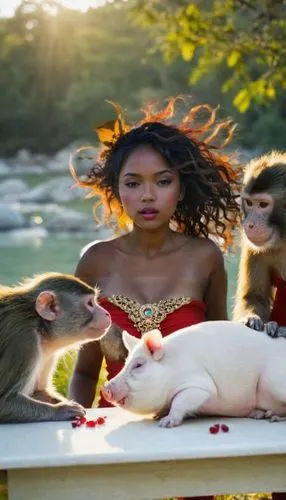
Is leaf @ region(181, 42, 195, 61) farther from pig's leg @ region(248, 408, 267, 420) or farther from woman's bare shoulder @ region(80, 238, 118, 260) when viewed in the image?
pig's leg @ region(248, 408, 267, 420)

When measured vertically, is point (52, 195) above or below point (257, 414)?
below

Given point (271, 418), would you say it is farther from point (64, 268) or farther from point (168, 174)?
point (64, 268)

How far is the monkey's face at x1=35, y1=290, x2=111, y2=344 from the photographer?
9.29 feet

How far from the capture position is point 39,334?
2.81m

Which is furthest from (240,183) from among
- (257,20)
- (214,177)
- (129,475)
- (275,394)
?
(257,20)

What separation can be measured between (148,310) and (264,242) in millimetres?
490

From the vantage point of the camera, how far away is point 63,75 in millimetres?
50031

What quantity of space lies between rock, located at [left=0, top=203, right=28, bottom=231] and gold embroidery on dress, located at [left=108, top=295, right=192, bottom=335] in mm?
22678

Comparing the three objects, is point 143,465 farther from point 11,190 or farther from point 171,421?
point 11,190

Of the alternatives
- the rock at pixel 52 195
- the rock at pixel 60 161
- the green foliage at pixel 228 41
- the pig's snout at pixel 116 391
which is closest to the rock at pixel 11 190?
the rock at pixel 52 195

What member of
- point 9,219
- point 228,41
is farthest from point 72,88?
point 228,41

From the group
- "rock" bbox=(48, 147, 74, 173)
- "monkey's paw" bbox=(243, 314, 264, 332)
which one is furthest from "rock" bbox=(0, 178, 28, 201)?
"monkey's paw" bbox=(243, 314, 264, 332)

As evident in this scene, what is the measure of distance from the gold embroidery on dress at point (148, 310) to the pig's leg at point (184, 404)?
0.93m

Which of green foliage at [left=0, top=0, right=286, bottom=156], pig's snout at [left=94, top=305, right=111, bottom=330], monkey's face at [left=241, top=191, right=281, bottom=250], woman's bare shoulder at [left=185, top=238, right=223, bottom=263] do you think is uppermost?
green foliage at [left=0, top=0, right=286, bottom=156]
